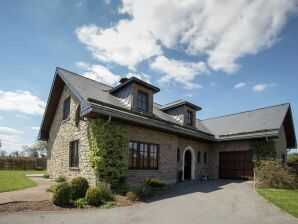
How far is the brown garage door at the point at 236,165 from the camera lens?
776 inches

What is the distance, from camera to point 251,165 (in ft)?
64.0

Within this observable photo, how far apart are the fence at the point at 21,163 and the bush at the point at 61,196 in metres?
25.8

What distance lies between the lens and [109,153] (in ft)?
42.4

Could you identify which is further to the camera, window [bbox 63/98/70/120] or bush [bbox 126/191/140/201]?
window [bbox 63/98/70/120]

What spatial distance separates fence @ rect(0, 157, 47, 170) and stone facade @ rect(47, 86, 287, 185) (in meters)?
15.7

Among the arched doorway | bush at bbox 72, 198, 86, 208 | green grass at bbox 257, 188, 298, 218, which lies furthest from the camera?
the arched doorway

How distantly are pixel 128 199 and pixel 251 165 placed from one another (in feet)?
40.0

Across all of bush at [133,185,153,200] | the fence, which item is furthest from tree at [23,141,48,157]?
bush at [133,185,153,200]

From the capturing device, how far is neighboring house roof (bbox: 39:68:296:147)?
43.9ft

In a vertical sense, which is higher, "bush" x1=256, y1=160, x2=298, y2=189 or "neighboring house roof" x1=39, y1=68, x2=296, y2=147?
"neighboring house roof" x1=39, y1=68, x2=296, y2=147

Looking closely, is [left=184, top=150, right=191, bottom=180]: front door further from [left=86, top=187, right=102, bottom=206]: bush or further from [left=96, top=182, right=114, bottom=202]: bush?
[left=86, top=187, right=102, bottom=206]: bush

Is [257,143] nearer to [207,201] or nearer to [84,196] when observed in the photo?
[207,201]

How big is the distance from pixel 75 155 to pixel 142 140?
423cm

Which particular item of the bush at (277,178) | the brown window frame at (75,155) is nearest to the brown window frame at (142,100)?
the brown window frame at (75,155)
